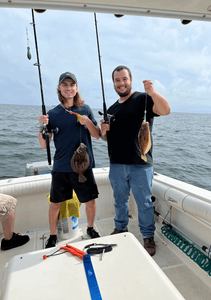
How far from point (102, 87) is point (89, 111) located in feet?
1.44

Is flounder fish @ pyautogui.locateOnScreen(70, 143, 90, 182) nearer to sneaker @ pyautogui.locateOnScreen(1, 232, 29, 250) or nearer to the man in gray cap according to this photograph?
the man in gray cap

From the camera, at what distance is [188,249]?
100 inches

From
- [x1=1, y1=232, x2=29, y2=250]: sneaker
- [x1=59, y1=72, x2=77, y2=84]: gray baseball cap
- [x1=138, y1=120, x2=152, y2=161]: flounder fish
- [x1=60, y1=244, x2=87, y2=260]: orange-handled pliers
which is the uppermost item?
[x1=59, y1=72, x2=77, y2=84]: gray baseball cap

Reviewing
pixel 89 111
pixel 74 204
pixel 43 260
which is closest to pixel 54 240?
pixel 74 204

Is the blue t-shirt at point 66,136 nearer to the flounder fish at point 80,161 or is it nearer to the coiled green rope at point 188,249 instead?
the flounder fish at point 80,161

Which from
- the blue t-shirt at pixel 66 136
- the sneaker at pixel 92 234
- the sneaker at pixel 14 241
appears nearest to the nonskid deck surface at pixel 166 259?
the sneaker at pixel 14 241

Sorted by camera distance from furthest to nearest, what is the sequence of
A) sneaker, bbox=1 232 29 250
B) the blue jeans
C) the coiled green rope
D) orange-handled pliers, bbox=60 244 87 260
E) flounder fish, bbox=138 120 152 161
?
1. sneaker, bbox=1 232 29 250
2. the blue jeans
3. the coiled green rope
4. flounder fish, bbox=138 120 152 161
5. orange-handled pliers, bbox=60 244 87 260

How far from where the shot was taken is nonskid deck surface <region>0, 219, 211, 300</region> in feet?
7.14

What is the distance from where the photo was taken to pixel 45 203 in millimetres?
3387

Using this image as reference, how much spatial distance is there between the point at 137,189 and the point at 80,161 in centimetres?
80

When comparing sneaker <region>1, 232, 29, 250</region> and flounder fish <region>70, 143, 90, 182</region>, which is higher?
flounder fish <region>70, 143, 90, 182</region>

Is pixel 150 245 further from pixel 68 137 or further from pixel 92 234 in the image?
pixel 68 137

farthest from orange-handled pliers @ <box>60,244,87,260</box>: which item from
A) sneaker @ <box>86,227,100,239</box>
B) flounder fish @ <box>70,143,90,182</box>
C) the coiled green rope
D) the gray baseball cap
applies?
the gray baseball cap

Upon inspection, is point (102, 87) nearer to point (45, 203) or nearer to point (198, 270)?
point (45, 203)
